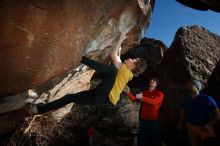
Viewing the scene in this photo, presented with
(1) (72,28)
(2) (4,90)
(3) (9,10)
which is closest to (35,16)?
(3) (9,10)

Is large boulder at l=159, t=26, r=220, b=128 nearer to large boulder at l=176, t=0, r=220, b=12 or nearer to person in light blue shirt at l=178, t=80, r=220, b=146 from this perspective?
large boulder at l=176, t=0, r=220, b=12

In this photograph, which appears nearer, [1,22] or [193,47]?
[1,22]

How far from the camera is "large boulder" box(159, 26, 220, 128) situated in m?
7.52

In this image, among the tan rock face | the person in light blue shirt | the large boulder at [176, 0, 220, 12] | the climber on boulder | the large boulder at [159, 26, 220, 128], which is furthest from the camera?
the large boulder at [159, 26, 220, 128]

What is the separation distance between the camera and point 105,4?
5.68m

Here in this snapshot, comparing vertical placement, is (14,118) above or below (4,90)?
below

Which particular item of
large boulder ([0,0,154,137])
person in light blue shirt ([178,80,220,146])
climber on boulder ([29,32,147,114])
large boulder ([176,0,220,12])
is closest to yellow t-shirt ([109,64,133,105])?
climber on boulder ([29,32,147,114])

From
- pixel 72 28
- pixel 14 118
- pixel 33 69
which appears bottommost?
pixel 14 118

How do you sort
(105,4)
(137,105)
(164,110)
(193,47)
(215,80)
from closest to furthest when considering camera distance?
(105,4)
(215,80)
(164,110)
(193,47)
(137,105)

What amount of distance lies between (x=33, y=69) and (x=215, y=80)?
443 centimetres

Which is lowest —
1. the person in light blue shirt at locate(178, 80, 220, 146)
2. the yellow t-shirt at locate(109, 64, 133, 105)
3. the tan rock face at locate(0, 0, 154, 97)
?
the person in light blue shirt at locate(178, 80, 220, 146)

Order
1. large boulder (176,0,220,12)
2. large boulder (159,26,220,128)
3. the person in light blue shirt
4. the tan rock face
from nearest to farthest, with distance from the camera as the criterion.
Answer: the tan rock face, the person in light blue shirt, large boulder (176,0,220,12), large boulder (159,26,220,128)

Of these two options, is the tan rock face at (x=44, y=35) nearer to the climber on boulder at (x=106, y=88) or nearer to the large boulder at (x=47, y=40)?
the large boulder at (x=47, y=40)

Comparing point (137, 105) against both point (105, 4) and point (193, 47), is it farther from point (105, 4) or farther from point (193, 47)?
point (105, 4)
